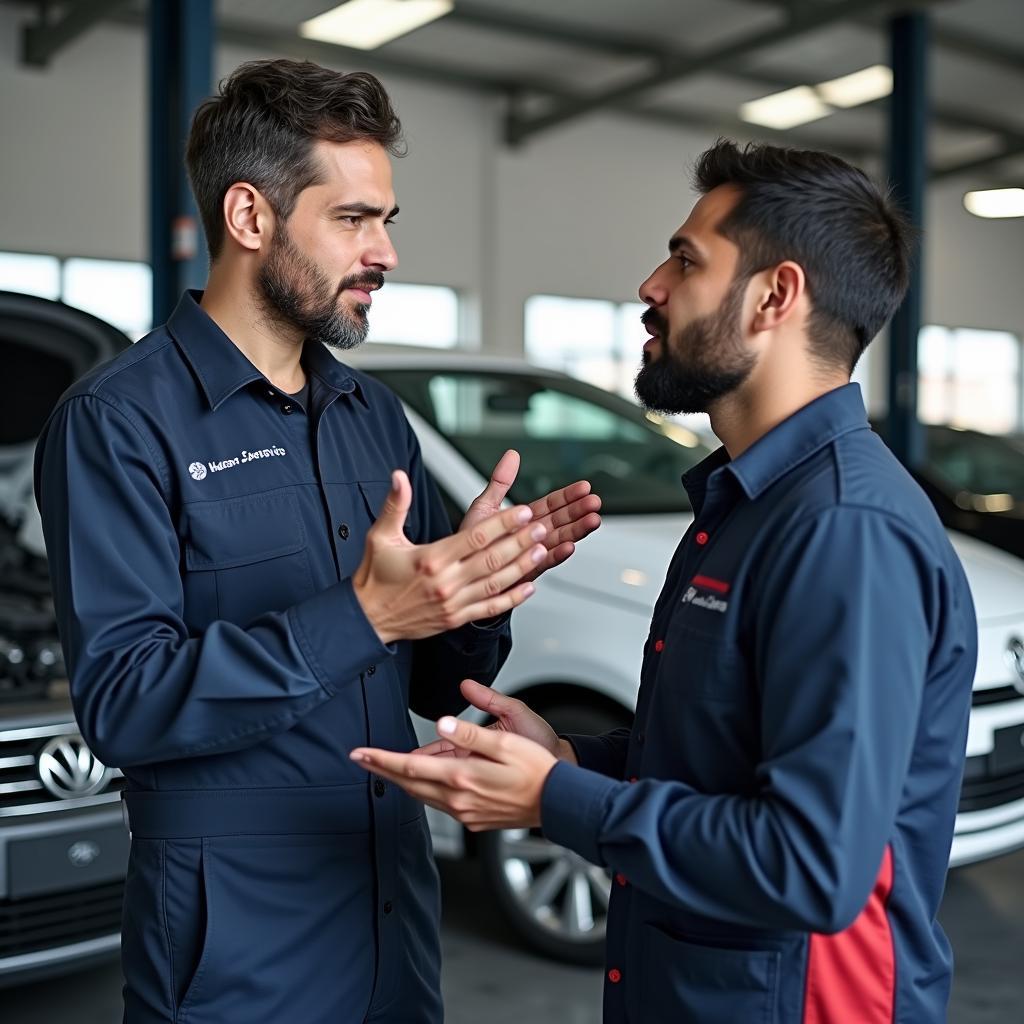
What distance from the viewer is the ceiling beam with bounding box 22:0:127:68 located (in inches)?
387

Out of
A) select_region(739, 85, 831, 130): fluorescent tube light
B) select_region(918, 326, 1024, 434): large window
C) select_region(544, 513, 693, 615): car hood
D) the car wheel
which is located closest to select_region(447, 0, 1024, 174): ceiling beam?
select_region(739, 85, 831, 130): fluorescent tube light

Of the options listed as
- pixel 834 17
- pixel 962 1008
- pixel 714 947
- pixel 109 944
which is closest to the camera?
pixel 714 947

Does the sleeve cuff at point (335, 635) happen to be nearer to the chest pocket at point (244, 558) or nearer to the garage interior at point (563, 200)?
the chest pocket at point (244, 558)

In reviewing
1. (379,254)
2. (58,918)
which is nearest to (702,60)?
(58,918)

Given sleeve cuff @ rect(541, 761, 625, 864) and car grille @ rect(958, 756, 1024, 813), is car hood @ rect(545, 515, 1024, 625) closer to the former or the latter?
car grille @ rect(958, 756, 1024, 813)

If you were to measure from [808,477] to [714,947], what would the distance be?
499 millimetres

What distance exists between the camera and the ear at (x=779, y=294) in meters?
1.40

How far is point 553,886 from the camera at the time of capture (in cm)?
333

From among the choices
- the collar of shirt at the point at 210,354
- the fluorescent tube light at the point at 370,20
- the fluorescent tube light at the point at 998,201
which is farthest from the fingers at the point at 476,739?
the fluorescent tube light at the point at 370,20

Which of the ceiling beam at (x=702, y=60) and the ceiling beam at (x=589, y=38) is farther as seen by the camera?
the ceiling beam at (x=589, y=38)

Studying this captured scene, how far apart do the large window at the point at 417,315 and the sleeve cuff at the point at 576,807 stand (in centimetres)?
1182

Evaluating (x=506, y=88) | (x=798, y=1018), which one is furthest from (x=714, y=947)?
(x=506, y=88)

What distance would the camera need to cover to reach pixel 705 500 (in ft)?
4.84

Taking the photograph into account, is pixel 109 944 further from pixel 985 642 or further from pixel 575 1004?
pixel 985 642
